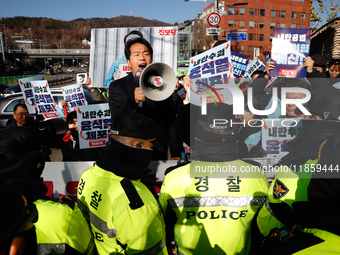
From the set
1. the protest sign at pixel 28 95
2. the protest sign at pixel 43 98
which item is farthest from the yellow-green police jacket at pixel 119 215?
the protest sign at pixel 28 95

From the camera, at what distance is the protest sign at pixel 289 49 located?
3873 millimetres

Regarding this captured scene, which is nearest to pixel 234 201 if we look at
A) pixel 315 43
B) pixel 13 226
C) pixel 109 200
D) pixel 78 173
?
pixel 109 200

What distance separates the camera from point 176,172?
1877 millimetres

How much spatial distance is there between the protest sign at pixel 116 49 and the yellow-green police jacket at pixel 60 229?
10.3 feet

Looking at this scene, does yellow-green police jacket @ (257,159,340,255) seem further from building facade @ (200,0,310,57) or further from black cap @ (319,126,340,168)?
building facade @ (200,0,310,57)

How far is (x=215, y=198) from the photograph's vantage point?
1.79m

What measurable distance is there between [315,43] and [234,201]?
43.5 feet

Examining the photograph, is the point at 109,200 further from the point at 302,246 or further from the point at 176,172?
the point at 302,246

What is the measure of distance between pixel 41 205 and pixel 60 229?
179 mm

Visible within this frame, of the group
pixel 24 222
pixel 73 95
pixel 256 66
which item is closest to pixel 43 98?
pixel 73 95

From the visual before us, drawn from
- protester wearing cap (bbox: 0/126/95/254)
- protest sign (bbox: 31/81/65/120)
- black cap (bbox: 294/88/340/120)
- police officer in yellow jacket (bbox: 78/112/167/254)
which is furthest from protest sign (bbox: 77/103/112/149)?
black cap (bbox: 294/88/340/120)

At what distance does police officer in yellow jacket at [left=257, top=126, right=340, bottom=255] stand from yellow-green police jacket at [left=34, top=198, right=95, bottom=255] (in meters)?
1.04

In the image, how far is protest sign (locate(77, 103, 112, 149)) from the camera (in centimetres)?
365

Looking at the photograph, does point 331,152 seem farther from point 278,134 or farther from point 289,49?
point 289,49
